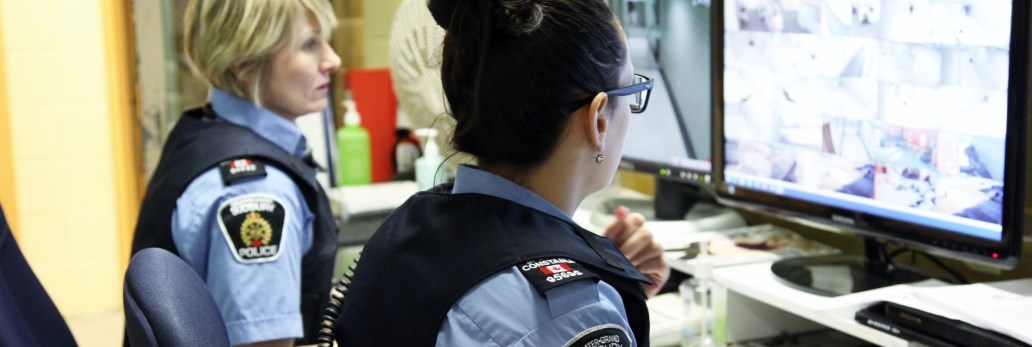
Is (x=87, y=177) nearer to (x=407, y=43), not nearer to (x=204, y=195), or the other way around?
(x=407, y=43)

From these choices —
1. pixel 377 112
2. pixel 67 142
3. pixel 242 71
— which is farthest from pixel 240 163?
pixel 67 142

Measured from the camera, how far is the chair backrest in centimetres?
117

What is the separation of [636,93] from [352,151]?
71.0 inches

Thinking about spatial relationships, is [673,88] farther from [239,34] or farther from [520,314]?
[520,314]

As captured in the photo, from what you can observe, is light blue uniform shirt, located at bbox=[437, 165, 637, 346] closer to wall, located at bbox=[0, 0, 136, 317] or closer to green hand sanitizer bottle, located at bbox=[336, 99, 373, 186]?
green hand sanitizer bottle, located at bbox=[336, 99, 373, 186]

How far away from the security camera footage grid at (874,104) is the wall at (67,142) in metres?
1.79

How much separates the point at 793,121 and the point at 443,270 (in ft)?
2.84

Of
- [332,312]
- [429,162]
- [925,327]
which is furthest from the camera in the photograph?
[429,162]

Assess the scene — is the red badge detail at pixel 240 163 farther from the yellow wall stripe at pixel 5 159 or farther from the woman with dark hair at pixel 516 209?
the yellow wall stripe at pixel 5 159

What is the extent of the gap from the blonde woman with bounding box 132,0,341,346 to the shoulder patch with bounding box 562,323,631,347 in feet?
2.66

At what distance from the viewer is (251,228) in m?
1.79

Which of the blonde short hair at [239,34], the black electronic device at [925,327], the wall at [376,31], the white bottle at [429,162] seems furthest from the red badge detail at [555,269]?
the wall at [376,31]

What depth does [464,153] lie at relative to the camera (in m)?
1.29

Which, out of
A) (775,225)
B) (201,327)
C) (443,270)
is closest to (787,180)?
(775,225)
